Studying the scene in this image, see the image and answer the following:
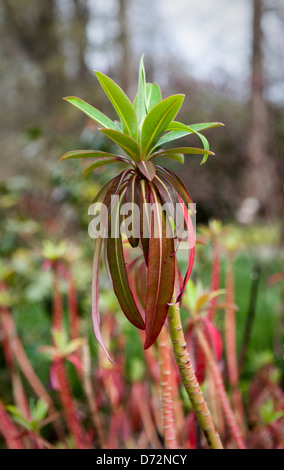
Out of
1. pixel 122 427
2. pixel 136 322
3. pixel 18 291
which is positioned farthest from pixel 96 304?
pixel 18 291

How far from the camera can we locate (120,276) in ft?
1.15

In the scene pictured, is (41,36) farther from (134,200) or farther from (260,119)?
(134,200)

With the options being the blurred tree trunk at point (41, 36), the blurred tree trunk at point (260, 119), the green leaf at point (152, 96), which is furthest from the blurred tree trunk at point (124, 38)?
the blurred tree trunk at point (41, 36)

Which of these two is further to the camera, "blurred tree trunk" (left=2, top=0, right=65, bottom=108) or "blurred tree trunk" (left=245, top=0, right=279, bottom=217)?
"blurred tree trunk" (left=2, top=0, right=65, bottom=108)

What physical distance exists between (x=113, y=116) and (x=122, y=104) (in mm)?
566

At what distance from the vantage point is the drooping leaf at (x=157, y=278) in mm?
330

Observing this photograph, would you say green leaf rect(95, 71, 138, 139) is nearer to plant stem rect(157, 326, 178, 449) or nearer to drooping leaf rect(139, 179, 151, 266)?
drooping leaf rect(139, 179, 151, 266)

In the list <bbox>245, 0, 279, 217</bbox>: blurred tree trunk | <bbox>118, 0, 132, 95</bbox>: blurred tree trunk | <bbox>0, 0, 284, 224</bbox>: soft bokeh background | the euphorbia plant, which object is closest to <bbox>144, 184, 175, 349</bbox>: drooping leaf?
the euphorbia plant

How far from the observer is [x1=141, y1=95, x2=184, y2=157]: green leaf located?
0.32 m

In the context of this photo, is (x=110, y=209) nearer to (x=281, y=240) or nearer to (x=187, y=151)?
(x=187, y=151)

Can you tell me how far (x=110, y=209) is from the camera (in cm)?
35

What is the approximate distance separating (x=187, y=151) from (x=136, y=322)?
154 millimetres

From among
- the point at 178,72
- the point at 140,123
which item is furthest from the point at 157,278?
the point at 178,72

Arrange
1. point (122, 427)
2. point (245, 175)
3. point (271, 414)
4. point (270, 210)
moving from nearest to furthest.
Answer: point (271, 414) → point (122, 427) → point (270, 210) → point (245, 175)
